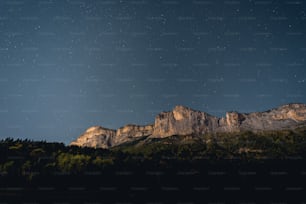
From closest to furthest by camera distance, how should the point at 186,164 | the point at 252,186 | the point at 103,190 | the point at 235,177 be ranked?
the point at 103,190 < the point at 252,186 < the point at 235,177 < the point at 186,164

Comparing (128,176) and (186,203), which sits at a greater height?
(128,176)

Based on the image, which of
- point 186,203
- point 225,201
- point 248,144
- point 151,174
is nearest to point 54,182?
point 151,174

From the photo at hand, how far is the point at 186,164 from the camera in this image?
73.4m

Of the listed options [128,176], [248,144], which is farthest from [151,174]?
[248,144]

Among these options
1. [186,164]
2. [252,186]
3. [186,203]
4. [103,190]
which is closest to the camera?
[186,203]

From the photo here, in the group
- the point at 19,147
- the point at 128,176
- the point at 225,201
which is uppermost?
the point at 19,147

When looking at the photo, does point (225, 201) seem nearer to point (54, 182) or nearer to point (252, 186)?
point (252, 186)

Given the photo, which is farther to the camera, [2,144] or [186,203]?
[2,144]

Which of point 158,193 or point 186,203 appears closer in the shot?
point 186,203

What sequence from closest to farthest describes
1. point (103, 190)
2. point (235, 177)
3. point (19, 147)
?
point (103, 190) < point (235, 177) < point (19, 147)

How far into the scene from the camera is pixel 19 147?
8775 centimetres

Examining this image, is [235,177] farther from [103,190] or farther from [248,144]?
[248,144]

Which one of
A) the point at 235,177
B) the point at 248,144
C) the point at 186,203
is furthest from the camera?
the point at 248,144

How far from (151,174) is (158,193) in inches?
454
